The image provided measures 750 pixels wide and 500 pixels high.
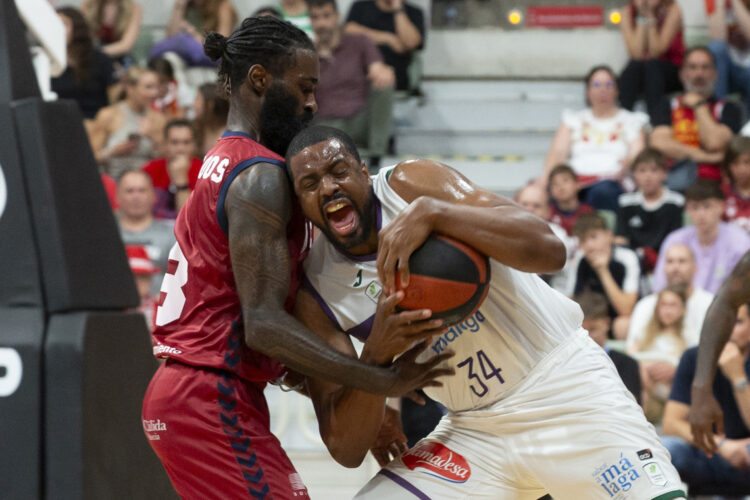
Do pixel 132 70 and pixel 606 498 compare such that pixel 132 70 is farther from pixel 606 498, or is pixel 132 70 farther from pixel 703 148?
pixel 606 498

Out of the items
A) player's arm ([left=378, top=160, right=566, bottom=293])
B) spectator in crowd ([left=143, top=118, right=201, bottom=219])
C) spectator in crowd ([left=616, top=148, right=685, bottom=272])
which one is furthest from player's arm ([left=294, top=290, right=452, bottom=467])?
spectator in crowd ([left=616, top=148, right=685, bottom=272])

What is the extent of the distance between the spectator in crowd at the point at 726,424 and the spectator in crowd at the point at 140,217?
12.7 feet

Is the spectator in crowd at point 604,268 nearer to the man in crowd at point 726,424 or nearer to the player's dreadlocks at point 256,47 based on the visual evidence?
the man in crowd at point 726,424

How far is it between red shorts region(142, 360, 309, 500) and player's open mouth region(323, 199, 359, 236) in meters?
0.59

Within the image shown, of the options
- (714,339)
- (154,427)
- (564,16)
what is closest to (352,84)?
(564,16)

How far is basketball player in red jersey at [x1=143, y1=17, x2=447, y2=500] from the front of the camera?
302cm

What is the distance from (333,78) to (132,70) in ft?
6.58

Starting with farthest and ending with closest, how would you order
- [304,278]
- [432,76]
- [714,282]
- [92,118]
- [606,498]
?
[432,76] < [92,118] < [714,282] < [304,278] < [606,498]

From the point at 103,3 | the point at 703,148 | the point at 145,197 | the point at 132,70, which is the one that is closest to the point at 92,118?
the point at 132,70

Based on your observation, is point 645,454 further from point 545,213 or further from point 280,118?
point 545,213

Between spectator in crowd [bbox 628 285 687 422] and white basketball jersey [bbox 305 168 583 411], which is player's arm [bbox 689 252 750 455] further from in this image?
spectator in crowd [bbox 628 285 687 422]

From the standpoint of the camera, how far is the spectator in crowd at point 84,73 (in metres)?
9.19

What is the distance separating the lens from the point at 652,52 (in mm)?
9789

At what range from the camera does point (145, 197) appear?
7.66 metres
